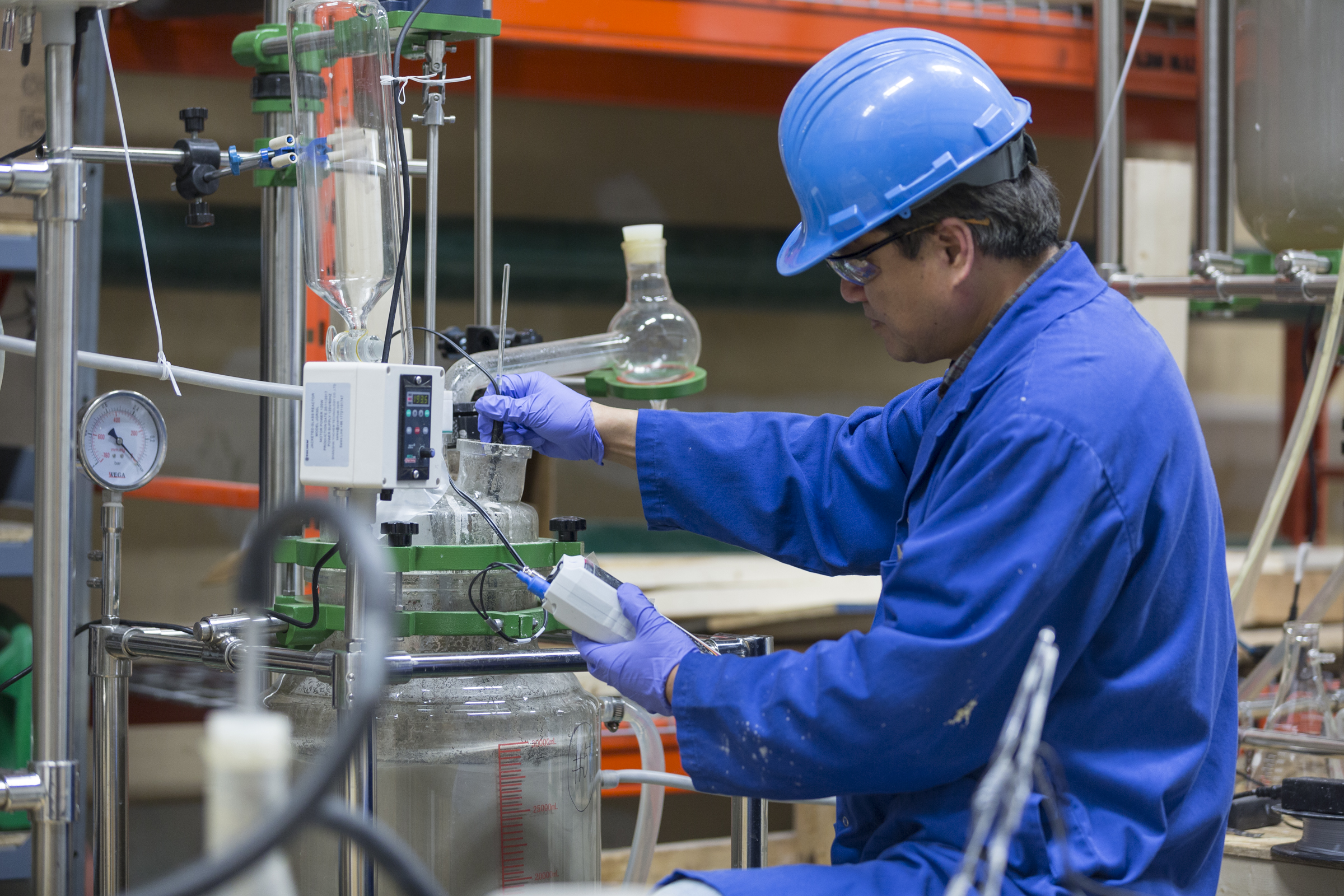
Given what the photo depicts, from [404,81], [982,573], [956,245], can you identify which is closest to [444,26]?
[404,81]

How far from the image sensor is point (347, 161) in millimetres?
1400

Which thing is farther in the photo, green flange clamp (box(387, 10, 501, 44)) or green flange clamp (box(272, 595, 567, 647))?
green flange clamp (box(387, 10, 501, 44))

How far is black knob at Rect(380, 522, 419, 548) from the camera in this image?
4.08ft

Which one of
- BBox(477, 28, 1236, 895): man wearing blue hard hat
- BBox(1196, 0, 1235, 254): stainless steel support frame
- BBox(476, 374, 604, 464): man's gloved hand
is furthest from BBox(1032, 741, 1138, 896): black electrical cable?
BBox(1196, 0, 1235, 254): stainless steel support frame

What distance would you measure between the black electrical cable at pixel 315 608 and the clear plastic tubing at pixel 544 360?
0.91 feet

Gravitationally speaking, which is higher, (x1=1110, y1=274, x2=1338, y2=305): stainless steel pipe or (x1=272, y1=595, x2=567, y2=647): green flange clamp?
(x1=1110, y1=274, x2=1338, y2=305): stainless steel pipe

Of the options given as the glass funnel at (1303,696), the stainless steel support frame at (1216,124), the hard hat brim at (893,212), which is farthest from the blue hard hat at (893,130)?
the stainless steel support frame at (1216,124)

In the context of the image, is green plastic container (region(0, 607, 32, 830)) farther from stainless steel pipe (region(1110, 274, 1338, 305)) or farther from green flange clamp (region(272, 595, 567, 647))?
stainless steel pipe (region(1110, 274, 1338, 305))

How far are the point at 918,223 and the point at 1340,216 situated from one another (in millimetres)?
1265

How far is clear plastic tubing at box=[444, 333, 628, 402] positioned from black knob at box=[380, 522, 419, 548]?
0.96 ft

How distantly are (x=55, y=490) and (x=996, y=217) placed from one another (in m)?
0.93

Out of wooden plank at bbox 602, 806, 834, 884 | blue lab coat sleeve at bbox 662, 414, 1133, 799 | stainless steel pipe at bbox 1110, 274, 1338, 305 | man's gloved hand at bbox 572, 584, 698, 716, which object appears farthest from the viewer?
wooden plank at bbox 602, 806, 834, 884

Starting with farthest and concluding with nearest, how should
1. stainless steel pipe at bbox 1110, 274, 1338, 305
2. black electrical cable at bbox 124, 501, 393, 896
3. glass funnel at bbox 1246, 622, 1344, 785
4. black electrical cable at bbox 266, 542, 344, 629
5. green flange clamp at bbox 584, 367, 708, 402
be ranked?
stainless steel pipe at bbox 1110, 274, 1338, 305 < glass funnel at bbox 1246, 622, 1344, 785 < green flange clamp at bbox 584, 367, 708, 402 < black electrical cable at bbox 266, 542, 344, 629 < black electrical cable at bbox 124, 501, 393, 896

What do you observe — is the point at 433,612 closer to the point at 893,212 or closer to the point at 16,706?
the point at 893,212
